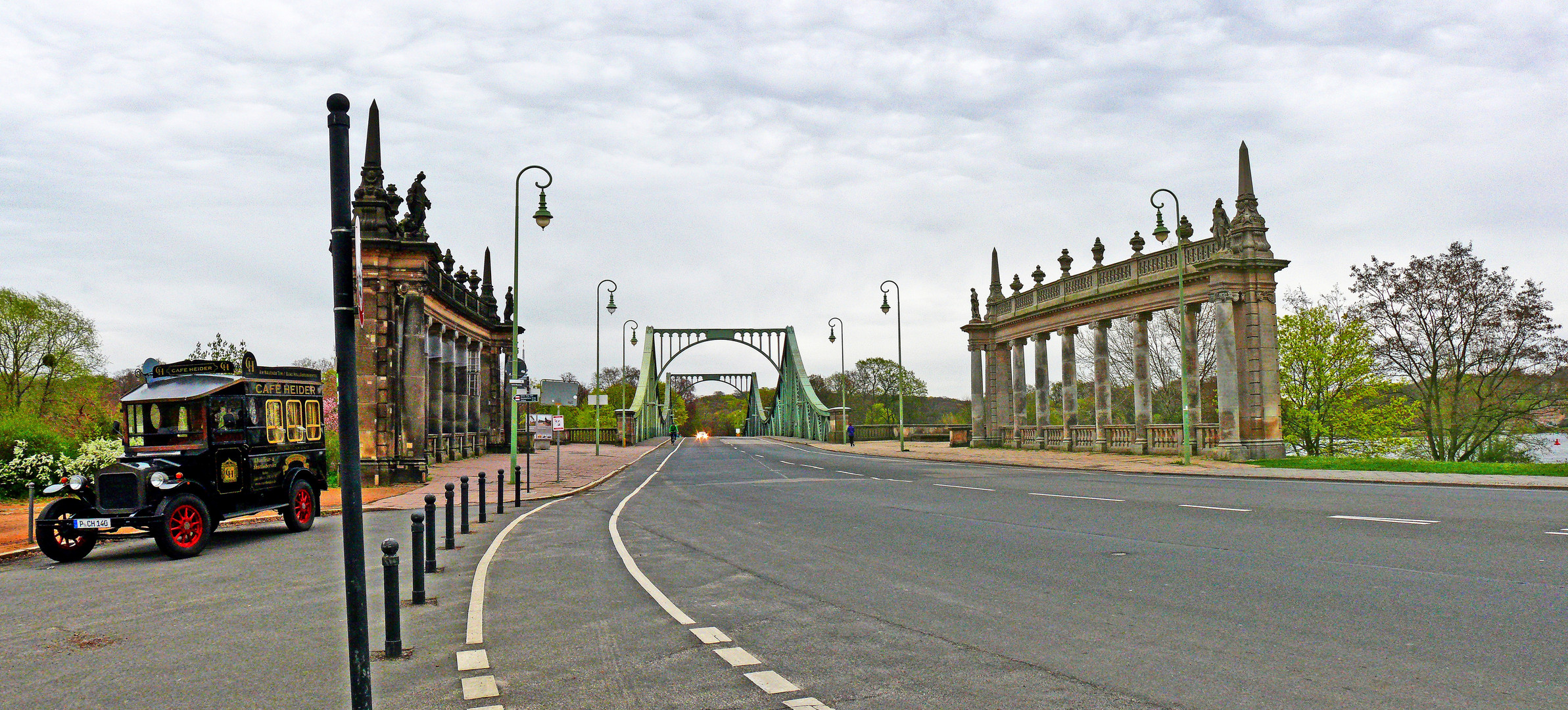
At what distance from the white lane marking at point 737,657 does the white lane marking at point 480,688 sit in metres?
1.47

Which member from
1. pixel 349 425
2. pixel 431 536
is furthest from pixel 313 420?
pixel 349 425

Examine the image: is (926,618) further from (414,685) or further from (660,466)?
(660,466)

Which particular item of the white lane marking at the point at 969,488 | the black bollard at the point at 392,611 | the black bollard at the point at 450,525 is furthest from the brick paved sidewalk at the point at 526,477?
the black bollard at the point at 392,611

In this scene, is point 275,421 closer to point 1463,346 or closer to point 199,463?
point 199,463

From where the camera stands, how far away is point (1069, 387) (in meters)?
42.1

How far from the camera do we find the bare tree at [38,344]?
5400 centimetres

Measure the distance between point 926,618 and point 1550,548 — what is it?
702 cm

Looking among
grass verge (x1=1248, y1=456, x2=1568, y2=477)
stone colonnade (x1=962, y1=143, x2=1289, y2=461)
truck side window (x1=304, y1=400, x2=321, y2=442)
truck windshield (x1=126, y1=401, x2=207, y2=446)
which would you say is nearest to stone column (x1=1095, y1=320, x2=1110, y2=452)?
stone colonnade (x1=962, y1=143, x2=1289, y2=461)

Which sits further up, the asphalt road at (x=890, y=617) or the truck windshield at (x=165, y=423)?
the truck windshield at (x=165, y=423)

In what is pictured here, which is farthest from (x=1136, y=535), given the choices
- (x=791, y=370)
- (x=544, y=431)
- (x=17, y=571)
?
(x=791, y=370)

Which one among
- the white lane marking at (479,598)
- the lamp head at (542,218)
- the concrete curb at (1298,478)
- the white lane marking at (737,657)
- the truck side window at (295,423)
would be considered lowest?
the concrete curb at (1298,478)

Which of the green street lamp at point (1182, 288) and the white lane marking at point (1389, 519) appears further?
the green street lamp at point (1182, 288)

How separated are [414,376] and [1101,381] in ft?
88.1

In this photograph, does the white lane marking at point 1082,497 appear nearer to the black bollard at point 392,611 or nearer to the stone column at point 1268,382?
the black bollard at point 392,611
